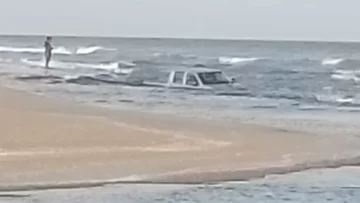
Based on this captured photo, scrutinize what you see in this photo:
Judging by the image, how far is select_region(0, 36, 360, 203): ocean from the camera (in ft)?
3.10

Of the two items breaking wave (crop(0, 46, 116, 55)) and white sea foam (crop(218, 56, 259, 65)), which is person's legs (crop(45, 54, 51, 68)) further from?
white sea foam (crop(218, 56, 259, 65))

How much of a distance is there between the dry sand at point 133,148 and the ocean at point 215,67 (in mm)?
21

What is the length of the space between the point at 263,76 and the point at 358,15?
0.56 feet

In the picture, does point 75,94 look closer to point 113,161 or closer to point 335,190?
point 113,161

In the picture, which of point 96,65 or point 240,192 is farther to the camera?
point 96,65

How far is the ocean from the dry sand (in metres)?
0.02

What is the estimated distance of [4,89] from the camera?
0.98 meters

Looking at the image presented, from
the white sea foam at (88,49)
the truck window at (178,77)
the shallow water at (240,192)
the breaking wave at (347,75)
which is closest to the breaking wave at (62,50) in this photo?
the white sea foam at (88,49)

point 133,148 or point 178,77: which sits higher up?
point 178,77

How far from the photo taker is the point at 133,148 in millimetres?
917

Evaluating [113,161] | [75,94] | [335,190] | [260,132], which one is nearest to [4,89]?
[75,94]

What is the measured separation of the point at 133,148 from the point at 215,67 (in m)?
0.17

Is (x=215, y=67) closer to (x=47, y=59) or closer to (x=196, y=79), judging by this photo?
(x=196, y=79)

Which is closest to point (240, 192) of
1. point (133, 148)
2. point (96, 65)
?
point (133, 148)
